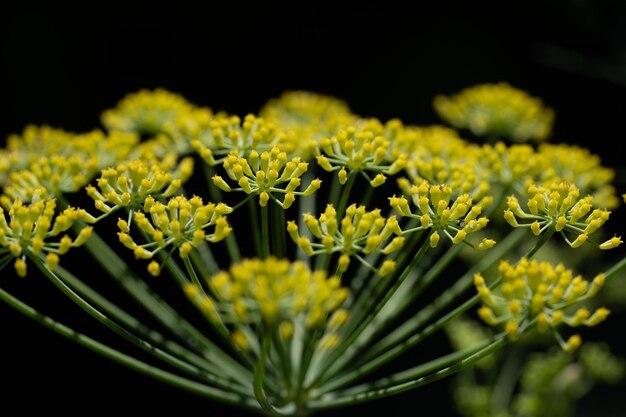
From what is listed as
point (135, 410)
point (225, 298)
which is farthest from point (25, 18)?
point (225, 298)

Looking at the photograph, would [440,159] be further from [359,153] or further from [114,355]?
[114,355]

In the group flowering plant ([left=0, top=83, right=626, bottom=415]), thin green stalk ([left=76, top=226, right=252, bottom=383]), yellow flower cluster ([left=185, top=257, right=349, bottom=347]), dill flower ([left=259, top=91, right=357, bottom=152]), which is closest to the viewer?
yellow flower cluster ([left=185, top=257, right=349, bottom=347])

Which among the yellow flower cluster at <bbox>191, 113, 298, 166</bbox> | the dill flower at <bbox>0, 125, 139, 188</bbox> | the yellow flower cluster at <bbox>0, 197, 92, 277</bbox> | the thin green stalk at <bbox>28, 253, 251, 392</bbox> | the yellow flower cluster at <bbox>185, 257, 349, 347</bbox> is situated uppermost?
the yellow flower cluster at <bbox>191, 113, 298, 166</bbox>

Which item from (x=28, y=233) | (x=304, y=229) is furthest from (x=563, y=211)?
(x=28, y=233)

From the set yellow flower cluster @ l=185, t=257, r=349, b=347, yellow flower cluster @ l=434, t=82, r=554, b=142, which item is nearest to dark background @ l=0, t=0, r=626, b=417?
yellow flower cluster @ l=434, t=82, r=554, b=142

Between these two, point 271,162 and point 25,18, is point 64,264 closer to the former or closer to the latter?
point 25,18

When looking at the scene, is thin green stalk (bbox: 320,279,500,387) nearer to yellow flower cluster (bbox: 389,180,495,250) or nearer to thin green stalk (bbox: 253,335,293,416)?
yellow flower cluster (bbox: 389,180,495,250)

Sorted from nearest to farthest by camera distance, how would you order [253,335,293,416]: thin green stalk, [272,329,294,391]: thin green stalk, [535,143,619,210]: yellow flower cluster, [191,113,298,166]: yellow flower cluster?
[253,335,293,416]: thin green stalk, [272,329,294,391]: thin green stalk, [191,113,298,166]: yellow flower cluster, [535,143,619,210]: yellow flower cluster
